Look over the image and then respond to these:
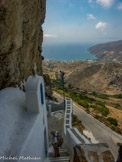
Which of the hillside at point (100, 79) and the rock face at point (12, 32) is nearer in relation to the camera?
the rock face at point (12, 32)

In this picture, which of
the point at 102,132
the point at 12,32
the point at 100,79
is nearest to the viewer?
the point at 12,32

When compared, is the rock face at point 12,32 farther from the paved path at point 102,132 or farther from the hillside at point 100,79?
the hillside at point 100,79

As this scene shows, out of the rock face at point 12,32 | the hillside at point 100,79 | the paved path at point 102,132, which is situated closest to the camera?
the rock face at point 12,32

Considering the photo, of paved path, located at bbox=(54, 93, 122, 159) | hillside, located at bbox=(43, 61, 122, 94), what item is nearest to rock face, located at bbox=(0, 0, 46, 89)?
paved path, located at bbox=(54, 93, 122, 159)

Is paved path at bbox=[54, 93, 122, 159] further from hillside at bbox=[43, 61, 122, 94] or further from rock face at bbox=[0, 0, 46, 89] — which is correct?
hillside at bbox=[43, 61, 122, 94]

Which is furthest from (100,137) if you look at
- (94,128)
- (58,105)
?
(58,105)

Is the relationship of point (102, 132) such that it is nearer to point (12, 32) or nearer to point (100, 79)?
point (12, 32)

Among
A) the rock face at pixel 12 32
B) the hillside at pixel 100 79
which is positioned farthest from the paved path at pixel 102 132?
the hillside at pixel 100 79

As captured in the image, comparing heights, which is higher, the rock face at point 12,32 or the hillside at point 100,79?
the rock face at point 12,32

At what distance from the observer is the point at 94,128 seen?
16.2 meters

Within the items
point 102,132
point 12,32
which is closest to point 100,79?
point 102,132

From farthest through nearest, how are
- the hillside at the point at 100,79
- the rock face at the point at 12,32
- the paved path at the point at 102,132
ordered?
the hillside at the point at 100,79, the paved path at the point at 102,132, the rock face at the point at 12,32

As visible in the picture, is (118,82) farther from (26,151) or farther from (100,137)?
(26,151)

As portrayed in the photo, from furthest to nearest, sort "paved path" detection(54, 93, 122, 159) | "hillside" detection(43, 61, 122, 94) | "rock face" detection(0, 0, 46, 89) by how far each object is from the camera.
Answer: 1. "hillside" detection(43, 61, 122, 94)
2. "paved path" detection(54, 93, 122, 159)
3. "rock face" detection(0, 0, 46, 89)
